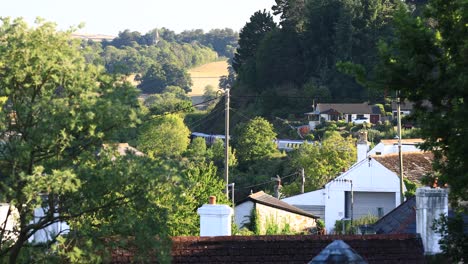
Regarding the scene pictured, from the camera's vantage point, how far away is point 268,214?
122 feet

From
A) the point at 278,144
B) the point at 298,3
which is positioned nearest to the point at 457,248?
the point at 278,144

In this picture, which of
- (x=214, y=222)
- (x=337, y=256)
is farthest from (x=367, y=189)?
(x=337, y=256)

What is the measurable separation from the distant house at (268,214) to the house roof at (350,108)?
71.5 meters

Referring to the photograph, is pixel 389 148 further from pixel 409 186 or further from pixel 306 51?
pixel 306 51

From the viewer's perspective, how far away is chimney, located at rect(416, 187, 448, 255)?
17.6 meters

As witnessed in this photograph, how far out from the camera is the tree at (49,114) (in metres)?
13.3

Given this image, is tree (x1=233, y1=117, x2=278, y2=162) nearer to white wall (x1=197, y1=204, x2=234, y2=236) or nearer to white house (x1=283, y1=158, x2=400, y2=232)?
white house (x1=283, y1=158, x2=400, y2=232)

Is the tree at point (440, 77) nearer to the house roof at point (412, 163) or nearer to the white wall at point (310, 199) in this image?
the house roof at point (412, 163)

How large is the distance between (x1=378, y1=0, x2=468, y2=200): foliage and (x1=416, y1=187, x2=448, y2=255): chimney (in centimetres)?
206

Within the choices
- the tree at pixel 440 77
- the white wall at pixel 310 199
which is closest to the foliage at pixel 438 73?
the tree at pixel 440 77

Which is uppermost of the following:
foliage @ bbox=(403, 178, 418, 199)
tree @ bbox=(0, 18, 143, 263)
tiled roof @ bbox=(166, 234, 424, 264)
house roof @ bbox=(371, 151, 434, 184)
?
house roof @ bbox=(371, 151, 434, 184)

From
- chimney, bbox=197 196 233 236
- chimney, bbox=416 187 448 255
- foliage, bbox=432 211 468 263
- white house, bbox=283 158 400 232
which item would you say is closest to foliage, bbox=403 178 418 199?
white house, bbox=283 158 400 232

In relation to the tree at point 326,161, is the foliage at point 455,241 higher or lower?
lower

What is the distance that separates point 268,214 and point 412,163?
38.6 feet
